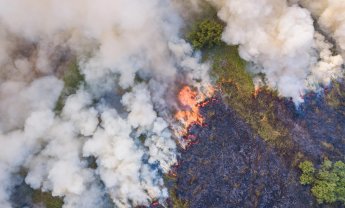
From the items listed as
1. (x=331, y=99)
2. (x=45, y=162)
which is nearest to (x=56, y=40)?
(x=45, y=162)

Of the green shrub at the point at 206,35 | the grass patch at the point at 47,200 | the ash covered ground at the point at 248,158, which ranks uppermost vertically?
the green shrub at the point at 206,35

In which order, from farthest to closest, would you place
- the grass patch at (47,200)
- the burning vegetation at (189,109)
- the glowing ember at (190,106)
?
the glowing ember at (190,106), the burning vegetation at (189,109), the grass patch at (47,200)

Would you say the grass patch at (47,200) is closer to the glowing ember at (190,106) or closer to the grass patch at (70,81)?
the grass patch at (70,81)

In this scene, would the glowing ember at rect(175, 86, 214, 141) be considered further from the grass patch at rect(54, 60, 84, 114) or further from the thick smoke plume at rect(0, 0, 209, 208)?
the grass patch at rect(54, 60, 84, 114)

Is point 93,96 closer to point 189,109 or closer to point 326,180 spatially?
point 189,109

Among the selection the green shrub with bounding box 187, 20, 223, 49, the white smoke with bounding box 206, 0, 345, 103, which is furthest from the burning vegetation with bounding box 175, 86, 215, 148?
the white smoke with bounding box 206, 0, 345, 103

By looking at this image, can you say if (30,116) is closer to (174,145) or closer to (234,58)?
(174,145)

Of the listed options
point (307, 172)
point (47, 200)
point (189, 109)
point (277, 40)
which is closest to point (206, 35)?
point (277, 40)

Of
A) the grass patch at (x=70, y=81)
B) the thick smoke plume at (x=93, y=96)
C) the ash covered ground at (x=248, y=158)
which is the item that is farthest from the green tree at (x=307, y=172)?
the grass patch at (x=70, y=81)
